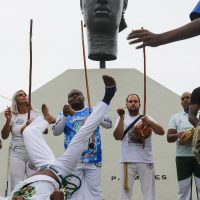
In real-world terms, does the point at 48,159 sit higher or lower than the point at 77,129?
lower

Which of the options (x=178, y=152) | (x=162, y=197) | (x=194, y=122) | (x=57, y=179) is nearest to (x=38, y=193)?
(x=57, y=179)

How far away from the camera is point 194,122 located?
340 centimetres

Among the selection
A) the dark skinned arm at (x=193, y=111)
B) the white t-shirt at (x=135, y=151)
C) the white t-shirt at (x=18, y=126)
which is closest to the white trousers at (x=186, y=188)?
the white t-shirt at (x=135, y=151)

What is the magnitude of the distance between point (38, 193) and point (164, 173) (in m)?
3.79

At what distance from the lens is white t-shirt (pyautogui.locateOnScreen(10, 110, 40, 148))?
4533 millimetres

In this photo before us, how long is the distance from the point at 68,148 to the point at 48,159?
17 centimetres

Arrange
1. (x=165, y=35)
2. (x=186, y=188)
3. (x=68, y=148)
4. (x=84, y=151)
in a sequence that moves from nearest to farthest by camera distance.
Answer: (x=165, y=35) → (x=68, y=148) → (x=84, y=151) → (x=186, y=188)

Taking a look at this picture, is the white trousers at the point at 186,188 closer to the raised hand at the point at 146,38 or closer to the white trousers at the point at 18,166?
the white trousers at the point at 18,166

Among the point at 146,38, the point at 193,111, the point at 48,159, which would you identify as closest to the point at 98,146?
the point at 48,159

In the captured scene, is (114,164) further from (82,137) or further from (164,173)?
(82,137)

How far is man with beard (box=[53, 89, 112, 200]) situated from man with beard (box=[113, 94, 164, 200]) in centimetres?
24

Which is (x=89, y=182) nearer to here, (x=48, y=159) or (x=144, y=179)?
(x=144, y=179)

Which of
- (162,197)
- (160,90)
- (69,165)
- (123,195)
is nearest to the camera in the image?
(69,165)

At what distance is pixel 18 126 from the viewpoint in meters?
4.60
